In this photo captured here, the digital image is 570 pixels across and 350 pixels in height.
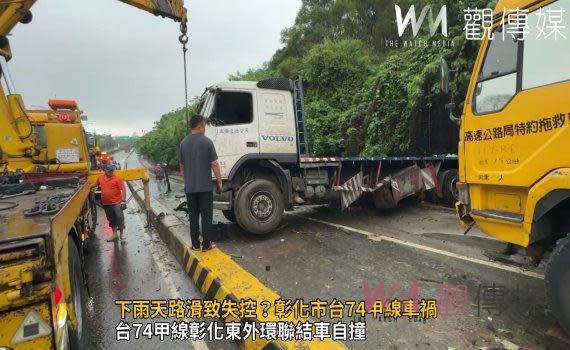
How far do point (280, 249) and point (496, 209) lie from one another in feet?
9.91

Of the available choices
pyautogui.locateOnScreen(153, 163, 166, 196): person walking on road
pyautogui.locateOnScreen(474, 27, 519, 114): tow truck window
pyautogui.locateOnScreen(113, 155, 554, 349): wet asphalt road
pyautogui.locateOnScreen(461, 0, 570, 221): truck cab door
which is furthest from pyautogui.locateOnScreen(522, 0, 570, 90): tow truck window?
pyautogui.locateOnScreen(153, 163, 166, 196): person walking on road

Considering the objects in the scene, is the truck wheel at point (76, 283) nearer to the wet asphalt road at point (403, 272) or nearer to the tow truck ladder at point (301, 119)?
the wet asphalt road at point (403, 272)

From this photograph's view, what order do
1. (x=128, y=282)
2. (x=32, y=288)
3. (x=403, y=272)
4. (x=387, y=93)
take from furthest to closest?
(x=387, y=93) < (x=128, y=282) < (x=403, y=272) < (x=32, y=288)

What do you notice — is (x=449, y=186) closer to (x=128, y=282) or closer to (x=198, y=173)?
(x=198, y=173)

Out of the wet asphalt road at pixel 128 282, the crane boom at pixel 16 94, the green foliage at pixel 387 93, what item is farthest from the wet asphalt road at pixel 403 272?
the crane boom at pixel 16 94

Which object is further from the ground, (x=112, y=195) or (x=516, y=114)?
(x=516, y=114)

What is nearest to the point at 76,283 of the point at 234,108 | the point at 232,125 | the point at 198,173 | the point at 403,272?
the point at 198,173

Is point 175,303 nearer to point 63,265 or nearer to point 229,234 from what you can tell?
point 63,265

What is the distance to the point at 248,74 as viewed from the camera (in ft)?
82.3

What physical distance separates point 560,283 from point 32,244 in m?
3.46

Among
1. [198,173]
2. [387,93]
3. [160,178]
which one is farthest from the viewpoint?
[160,178]

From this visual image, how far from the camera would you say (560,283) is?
2.64 meters

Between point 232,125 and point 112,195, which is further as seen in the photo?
point 112,195

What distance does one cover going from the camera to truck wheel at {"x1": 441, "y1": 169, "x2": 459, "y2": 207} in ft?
25.5
